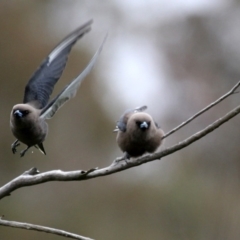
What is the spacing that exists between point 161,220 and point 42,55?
3138mm

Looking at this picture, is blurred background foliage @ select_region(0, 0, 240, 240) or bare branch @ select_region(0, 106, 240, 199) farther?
blurred background foliage @ select_region(0, 0, 240, 240)

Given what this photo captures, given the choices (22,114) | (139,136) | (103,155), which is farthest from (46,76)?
(103,155)

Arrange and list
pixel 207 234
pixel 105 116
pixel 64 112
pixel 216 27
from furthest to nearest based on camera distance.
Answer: pixel 216 27 < pixel 105 116 < pixel 64 112 < pixel 207 234

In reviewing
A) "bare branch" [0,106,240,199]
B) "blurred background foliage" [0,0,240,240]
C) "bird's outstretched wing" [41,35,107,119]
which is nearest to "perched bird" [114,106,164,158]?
"bird's outstretched wing" [41,35,107,119]

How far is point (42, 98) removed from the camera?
456 cm

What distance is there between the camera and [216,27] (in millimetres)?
13406

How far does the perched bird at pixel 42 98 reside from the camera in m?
3.77

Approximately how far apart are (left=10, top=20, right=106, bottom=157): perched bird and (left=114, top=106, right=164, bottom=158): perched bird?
1.36 feet

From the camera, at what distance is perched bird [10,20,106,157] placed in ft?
12.4

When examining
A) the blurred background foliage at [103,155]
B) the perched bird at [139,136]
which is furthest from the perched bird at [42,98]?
the blurred background foliage at [103,155]

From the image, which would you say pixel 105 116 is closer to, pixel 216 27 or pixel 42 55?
pixel 42 55

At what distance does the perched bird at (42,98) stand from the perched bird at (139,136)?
41 cm

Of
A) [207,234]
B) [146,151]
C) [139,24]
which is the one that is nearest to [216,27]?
[139,24]

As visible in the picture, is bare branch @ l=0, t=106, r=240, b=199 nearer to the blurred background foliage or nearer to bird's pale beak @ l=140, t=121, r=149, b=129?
bird's pale beak @ l=140, t=121, r=149, b=129
